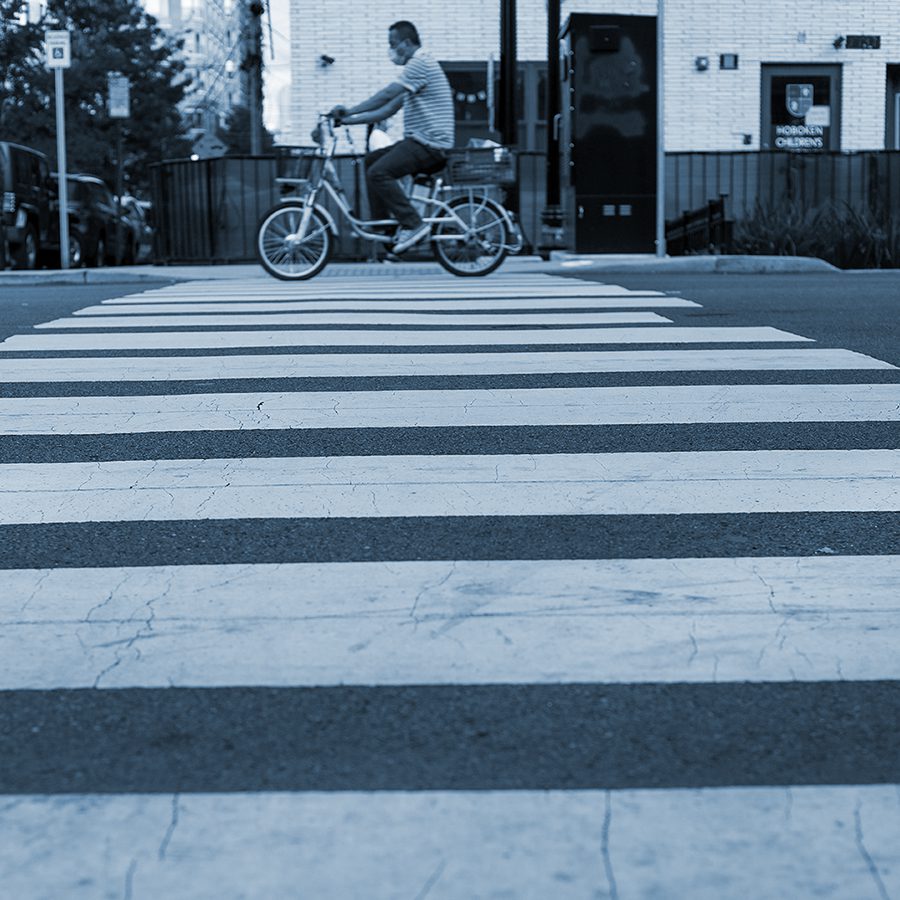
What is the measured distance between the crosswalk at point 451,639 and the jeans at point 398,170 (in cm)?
643

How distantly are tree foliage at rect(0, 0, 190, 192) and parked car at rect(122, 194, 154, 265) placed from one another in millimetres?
7678

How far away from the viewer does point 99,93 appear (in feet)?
165

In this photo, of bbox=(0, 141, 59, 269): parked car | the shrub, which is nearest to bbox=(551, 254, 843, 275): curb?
the shrub

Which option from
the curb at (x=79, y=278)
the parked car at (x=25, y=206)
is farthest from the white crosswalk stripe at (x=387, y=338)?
the parked car at (x=25, y=206)

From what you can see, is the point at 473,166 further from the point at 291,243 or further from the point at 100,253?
the point at 100,253

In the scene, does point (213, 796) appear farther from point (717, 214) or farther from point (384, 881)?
point (717, 214)

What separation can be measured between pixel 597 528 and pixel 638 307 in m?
5.79

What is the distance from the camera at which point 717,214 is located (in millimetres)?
17047

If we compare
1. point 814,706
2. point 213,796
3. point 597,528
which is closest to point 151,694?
point 213,796

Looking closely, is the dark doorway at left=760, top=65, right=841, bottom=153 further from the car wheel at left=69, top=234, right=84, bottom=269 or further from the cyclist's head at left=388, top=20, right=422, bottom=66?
the cyclist's head at left=388, top=20, right=422, bottom=66

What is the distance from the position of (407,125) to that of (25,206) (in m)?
9.52

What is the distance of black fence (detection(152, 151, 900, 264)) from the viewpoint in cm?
1945

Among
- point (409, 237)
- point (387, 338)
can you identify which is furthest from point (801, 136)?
point (387, 338)

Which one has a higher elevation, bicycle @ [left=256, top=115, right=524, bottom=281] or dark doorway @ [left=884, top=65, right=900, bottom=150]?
dark doorway @ [left=884, top=65, right=900, bottom=150]
